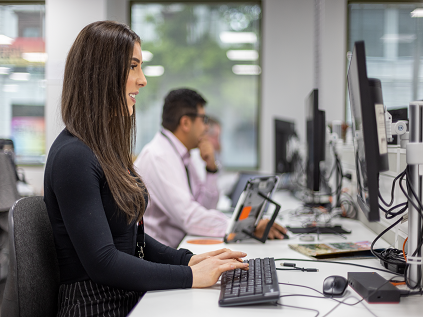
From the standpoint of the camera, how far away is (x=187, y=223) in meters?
1.73

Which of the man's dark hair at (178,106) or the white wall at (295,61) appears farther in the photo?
the white wall at (295,61)

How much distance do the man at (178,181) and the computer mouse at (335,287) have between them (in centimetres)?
65

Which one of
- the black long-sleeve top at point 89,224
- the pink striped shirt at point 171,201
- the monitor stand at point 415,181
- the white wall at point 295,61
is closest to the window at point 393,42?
the white wall at point 295,61

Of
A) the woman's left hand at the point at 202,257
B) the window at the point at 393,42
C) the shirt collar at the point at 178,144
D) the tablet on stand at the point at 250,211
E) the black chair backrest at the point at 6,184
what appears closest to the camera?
the woman's left hand at the point at 202,257

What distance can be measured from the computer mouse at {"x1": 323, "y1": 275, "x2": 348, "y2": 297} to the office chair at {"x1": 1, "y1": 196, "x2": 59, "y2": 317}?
0.71m

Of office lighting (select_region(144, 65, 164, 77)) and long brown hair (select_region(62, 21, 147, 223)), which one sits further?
office lighting (select_region(144, 65, 164, 77))

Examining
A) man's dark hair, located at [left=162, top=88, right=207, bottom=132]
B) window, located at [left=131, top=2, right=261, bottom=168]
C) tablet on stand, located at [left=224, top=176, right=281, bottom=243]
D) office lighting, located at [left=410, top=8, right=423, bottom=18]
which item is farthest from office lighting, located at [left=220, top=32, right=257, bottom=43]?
tablet on stand, located at [left=224, top=176, right=281, bottom=243]

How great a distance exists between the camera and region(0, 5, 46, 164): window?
4867mm

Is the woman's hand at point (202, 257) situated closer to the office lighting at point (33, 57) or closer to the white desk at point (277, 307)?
the white desk at point (277, 307)

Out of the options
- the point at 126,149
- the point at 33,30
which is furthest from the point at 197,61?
A: the point at 126,149

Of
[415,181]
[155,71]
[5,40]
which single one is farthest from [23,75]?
[415,181]

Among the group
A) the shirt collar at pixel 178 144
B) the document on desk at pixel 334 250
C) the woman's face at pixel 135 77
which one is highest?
the woman's face at pixel 135 77

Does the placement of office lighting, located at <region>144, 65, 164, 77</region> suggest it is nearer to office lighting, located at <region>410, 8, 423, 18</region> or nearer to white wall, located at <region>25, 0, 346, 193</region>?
white wall, located at <region>25, 0, 346, 193</region>

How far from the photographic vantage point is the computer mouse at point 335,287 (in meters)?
0.92
